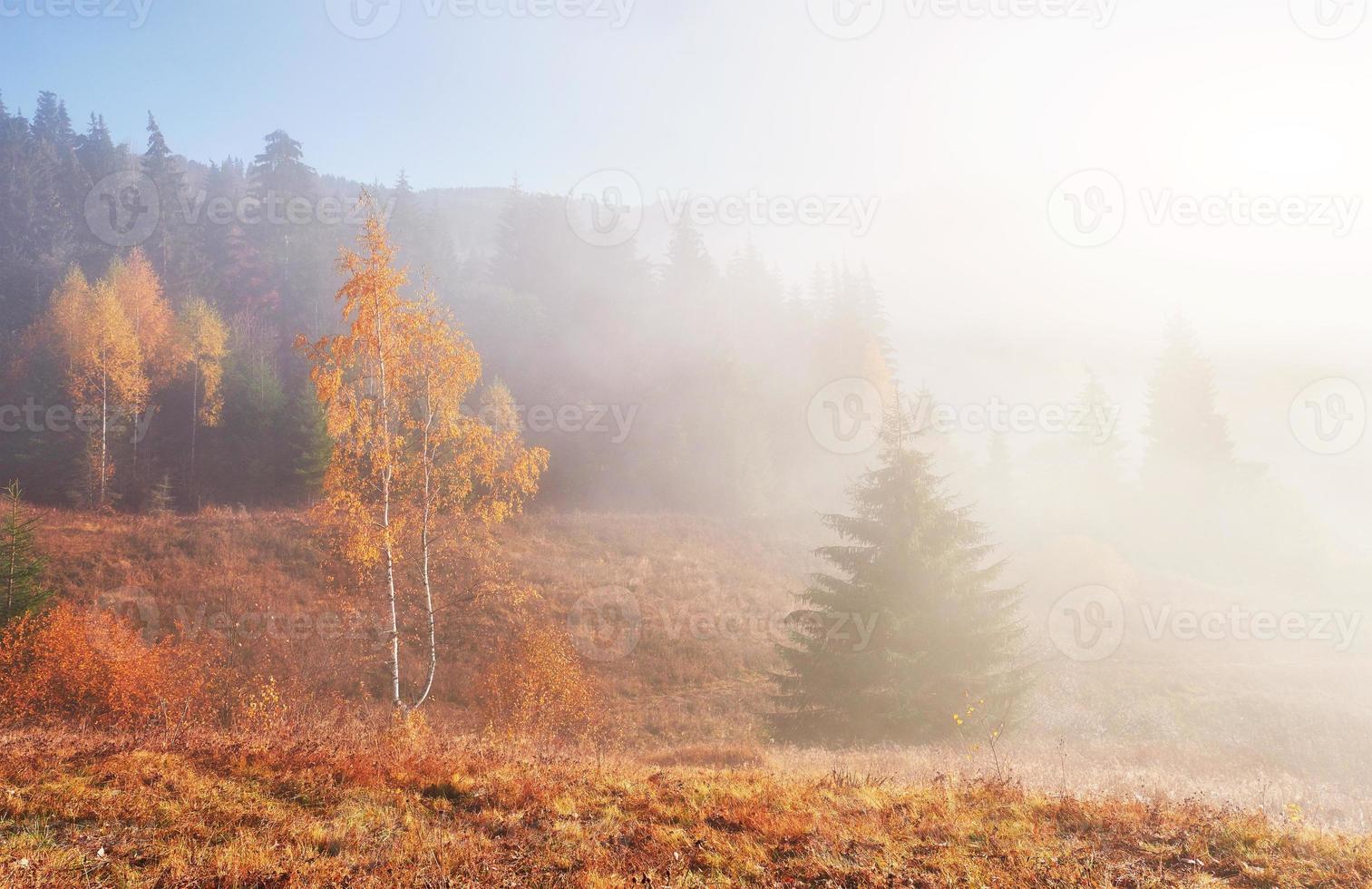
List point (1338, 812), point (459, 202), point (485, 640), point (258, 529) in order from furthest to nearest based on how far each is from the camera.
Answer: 1. point (459, 202)
2. point (258, 529)
3. point (485, 640)
4. point (1338, 812)

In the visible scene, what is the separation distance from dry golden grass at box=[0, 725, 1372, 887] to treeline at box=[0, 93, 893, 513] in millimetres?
36024

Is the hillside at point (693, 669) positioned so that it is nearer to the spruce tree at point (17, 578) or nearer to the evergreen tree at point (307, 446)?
the spruce tree at point (17, 578)

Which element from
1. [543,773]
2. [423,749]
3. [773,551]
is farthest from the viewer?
[773,551]

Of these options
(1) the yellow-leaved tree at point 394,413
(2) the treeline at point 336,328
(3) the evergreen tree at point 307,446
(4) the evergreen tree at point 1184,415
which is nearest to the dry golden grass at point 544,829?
(1) the yellow-leaved tree at point 394,413

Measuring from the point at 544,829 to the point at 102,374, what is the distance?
4678cm

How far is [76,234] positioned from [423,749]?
245ft

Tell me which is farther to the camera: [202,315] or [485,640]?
[202,315]

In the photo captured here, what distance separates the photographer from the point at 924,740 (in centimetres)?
1413

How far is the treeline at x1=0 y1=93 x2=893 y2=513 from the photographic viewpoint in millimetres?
42031

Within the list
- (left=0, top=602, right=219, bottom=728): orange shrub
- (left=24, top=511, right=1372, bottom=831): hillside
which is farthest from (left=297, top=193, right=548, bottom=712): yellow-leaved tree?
(left=0, top=602, right=219, bottom=728): orange shrub

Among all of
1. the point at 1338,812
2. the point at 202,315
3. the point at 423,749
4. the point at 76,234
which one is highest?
the point at 76,234

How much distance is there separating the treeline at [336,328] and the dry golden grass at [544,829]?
3602 centimetres

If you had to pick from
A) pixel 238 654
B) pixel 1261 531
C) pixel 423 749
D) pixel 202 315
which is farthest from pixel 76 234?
pixel 1261 531

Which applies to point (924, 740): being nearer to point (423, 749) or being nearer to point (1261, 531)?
point (423, 749)
